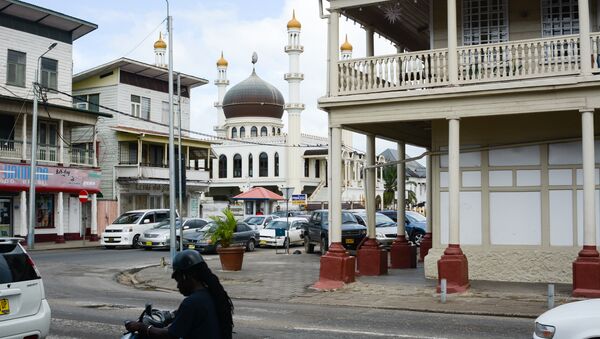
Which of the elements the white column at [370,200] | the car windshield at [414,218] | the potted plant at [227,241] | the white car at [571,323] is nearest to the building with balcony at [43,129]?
the potted plant at [227,241]

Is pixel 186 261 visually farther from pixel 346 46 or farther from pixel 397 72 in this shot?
pixel 346 46

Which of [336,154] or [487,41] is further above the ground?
[487,41]

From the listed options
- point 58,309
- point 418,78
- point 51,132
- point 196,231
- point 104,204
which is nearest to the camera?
point 58,309

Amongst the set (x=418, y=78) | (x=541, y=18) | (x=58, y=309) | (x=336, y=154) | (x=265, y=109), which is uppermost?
(x=265, y=109)

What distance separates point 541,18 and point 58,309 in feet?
41.5

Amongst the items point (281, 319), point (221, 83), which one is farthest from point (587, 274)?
point (221, 83)

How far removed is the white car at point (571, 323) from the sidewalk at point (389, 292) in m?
5.01

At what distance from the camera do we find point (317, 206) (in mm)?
75188

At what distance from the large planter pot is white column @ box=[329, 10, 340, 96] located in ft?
20.8

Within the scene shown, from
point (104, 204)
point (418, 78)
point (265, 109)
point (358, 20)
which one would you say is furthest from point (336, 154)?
point (265, 109)

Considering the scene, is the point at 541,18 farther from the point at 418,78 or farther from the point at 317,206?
the point at 317,206

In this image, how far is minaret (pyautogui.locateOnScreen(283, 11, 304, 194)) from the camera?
82250mm

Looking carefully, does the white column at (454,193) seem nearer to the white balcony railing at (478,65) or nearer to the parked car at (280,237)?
the white balcony railing at (478,65)

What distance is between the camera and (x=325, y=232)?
26.8 m
